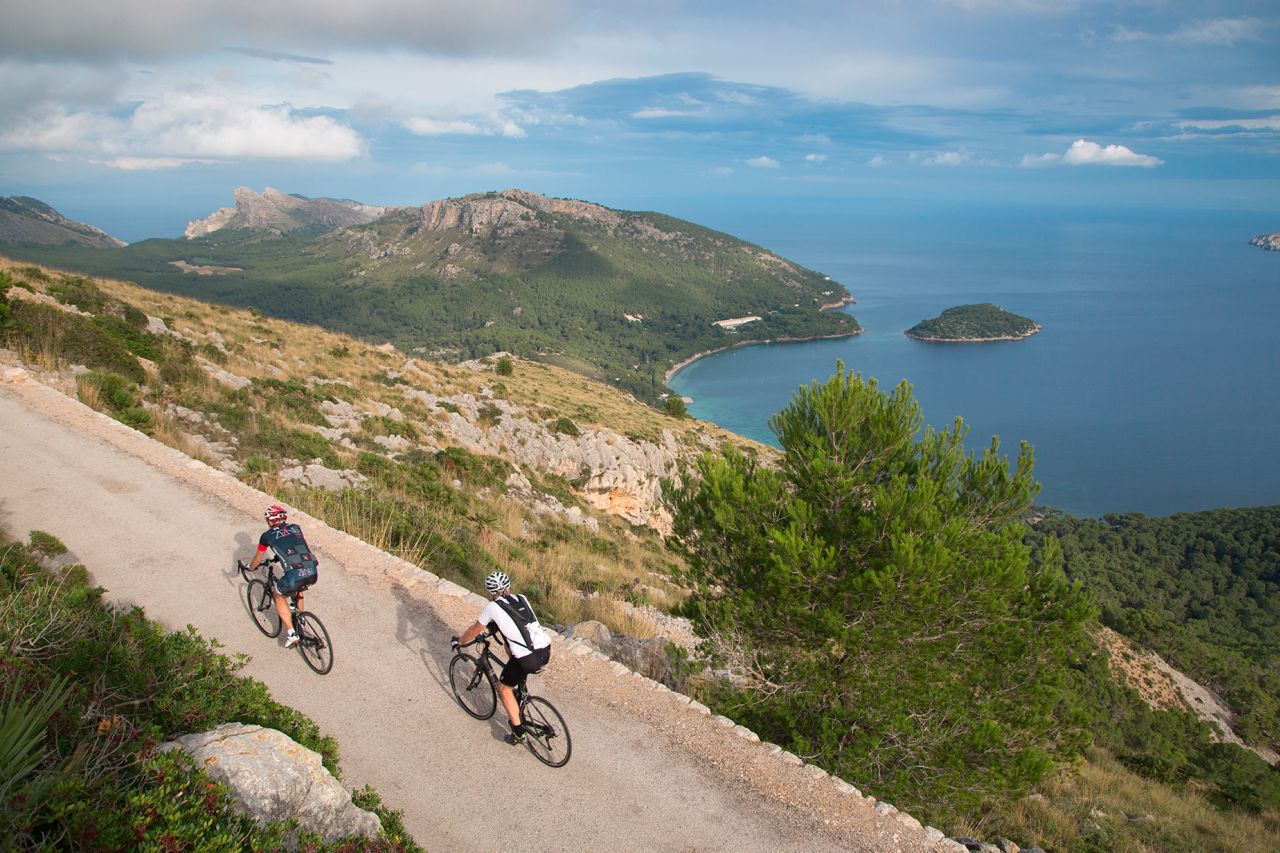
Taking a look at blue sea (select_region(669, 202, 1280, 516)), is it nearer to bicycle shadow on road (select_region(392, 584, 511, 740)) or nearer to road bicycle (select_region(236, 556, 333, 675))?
bicycle shadow on road (select_region(392, 584, 511, 740))

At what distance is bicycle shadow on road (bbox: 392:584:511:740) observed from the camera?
664 cm

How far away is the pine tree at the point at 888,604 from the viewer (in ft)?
22.9

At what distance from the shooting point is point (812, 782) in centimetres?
597

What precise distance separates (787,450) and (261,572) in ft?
23.8

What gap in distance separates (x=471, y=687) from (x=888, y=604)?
14.7 feet

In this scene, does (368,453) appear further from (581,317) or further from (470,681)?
(581,317)

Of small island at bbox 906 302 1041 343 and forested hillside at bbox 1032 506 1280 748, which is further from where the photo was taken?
small island at bbox 906 302 1041 343

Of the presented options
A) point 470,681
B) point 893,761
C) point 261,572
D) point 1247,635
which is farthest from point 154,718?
point 1247,635

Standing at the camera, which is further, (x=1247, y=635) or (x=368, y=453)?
(x=1247, y=635)

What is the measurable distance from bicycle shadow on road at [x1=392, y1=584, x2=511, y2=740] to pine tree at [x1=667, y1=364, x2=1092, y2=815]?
2852 mm

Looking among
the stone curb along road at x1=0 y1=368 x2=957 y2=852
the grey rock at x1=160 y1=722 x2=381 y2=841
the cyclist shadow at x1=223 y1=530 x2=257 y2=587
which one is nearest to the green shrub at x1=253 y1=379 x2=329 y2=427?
the stone curb along road at x1=0 y1=368 x2=957 y2=852

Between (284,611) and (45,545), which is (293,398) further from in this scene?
(284,611)

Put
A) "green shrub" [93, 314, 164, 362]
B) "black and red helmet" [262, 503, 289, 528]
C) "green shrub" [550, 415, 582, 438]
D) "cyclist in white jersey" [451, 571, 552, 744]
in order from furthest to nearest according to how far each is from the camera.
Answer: "green shrub" [550, 415, 582, 438], "green shrub" [93, 314, 164, 362], "black and red helmet" [262, 503, 289, 528], "cyclist in white jersey" [451, 571, 552, 744]

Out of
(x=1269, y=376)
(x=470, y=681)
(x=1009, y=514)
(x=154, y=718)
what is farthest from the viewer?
(x=1269, y=376)
